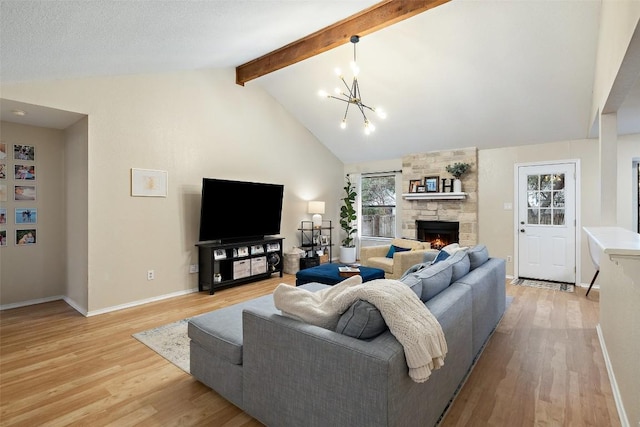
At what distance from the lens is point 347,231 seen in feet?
23.1

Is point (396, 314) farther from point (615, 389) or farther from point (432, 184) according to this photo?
point (432, 184)

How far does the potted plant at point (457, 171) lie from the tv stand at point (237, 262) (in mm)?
3144

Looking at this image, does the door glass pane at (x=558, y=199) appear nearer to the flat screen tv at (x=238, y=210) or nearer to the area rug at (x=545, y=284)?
the area rug at (x=545, y=284)

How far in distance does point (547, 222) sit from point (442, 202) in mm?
1597

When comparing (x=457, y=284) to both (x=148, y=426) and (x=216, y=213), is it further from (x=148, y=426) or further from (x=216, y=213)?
(x=216, y=213)

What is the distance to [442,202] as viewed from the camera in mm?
5918

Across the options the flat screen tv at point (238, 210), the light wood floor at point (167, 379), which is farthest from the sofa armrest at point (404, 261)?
the flat screen tv at point (238, 210)

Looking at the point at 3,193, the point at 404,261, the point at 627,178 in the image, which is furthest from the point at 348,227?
the point at 3,193

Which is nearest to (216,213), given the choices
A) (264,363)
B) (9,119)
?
(9,119)

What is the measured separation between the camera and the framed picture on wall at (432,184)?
19.3 feet

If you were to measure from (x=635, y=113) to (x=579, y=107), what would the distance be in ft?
2.27

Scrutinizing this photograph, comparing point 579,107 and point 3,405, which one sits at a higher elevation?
point 579,107

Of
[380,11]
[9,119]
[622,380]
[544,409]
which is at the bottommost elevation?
[544,409]

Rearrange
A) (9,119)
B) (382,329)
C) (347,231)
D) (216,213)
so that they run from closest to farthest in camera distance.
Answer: (382,329) → (9,119) → (216,213) → (347,231)
